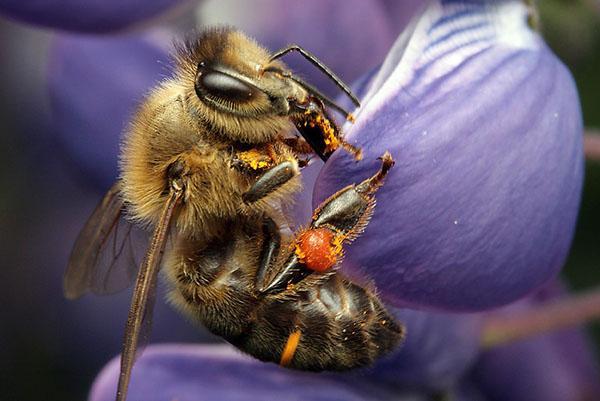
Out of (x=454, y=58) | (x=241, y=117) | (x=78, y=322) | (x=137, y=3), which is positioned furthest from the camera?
(x=78, y=322)

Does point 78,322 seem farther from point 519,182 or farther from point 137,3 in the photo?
point 519,182

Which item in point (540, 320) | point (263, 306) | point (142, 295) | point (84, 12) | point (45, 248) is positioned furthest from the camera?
point (45, 248)

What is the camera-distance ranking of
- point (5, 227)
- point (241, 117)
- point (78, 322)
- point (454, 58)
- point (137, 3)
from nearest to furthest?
point (241, 117), point (454, 58), point (137, 3), point (78, 322), point (5, 227)

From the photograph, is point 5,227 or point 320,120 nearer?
point 320,120

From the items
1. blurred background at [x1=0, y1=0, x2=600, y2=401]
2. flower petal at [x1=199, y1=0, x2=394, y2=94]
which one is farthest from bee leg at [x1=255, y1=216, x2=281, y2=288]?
blurred background at [x1=0, y1=0, x2=600, y2=401]

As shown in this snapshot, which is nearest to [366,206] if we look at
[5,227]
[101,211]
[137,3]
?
[101,211]

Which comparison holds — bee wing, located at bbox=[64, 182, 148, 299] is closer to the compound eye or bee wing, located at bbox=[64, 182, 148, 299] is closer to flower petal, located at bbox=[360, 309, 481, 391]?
the compound eye

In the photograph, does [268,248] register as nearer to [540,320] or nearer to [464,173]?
[464,173]

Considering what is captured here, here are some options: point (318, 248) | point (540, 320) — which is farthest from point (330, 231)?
point (540, 320)
